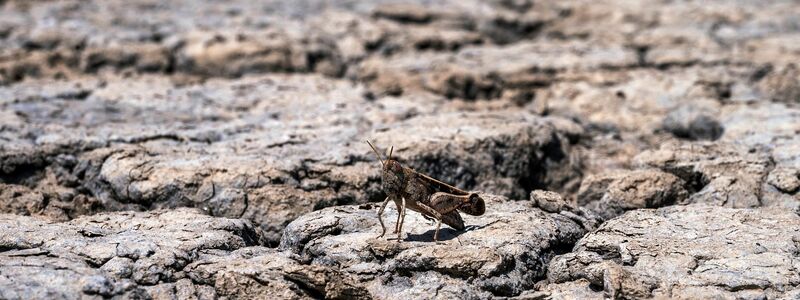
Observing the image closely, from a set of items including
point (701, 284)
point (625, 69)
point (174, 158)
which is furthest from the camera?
point (625, 69)

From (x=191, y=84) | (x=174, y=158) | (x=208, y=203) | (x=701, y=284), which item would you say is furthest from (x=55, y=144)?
(x=701, y=284)

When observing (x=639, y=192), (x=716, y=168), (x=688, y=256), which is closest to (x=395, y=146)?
(x=639, y=192)

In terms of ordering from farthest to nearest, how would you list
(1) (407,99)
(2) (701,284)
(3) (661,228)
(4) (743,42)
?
(4) (743,42)
(1) (407,99)
(3) (661,228)
(2) (701,284)

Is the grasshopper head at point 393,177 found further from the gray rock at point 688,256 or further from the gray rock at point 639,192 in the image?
the gray rock at point 639,192

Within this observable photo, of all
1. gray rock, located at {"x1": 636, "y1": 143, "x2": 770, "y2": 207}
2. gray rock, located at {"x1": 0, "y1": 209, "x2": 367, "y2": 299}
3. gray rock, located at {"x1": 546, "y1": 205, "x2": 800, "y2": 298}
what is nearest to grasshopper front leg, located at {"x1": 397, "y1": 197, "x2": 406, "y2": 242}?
gray rock, located at {"x1": 0, "y1": 209, "x2": 367, "y2": 299}

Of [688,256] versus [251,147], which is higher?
[688,256]

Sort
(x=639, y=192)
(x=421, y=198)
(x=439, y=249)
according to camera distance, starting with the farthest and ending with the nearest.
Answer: (x=639, y=192)
(x=421, y=198)
(x=439, y=249)

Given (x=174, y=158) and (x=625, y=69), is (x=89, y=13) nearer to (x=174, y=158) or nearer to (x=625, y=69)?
(x=174, y=158)

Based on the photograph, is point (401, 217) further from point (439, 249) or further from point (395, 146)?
point (395, 146)
